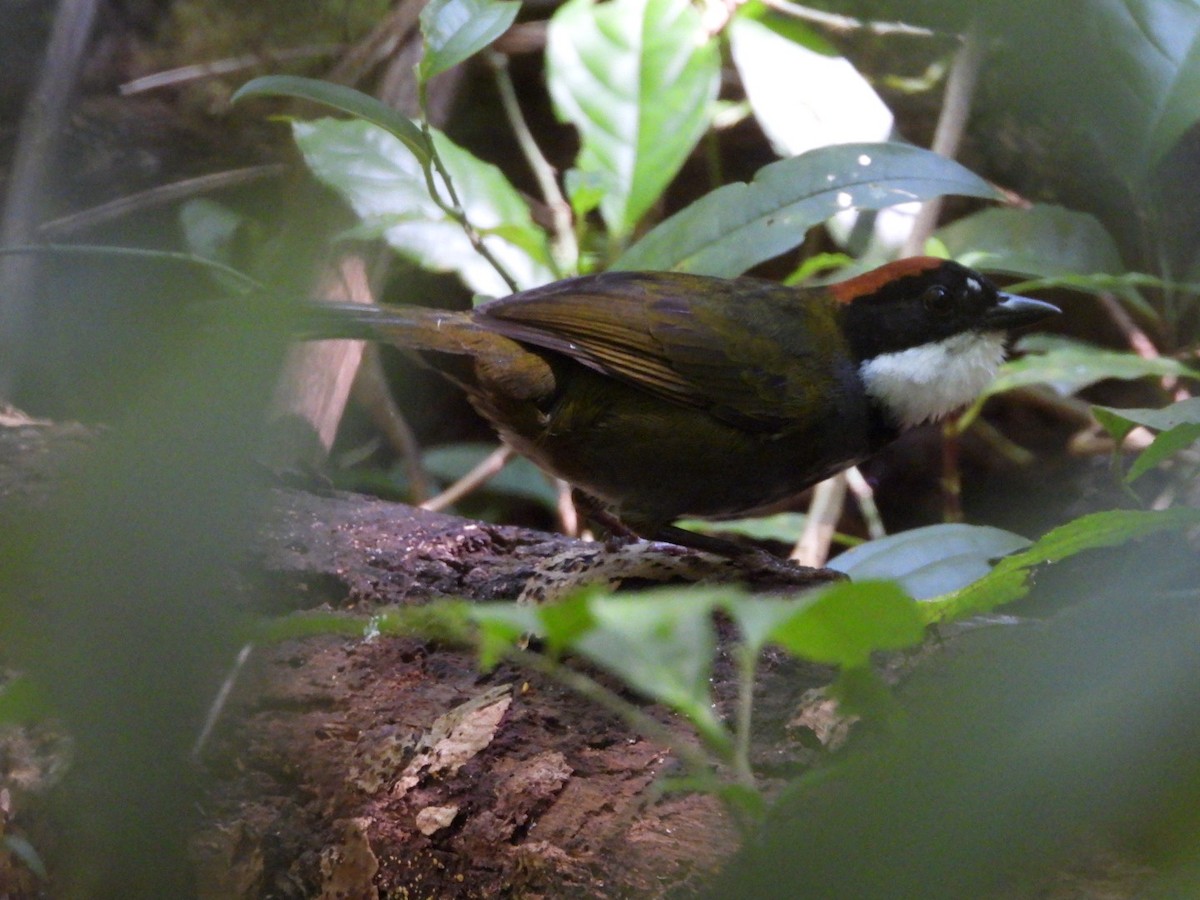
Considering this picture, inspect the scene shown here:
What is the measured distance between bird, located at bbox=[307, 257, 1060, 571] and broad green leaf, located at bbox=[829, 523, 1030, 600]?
0.33m

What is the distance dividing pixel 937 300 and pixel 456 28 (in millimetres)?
1357

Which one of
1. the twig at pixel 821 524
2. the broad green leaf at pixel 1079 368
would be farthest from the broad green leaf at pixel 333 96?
the twig at pixel 821 524

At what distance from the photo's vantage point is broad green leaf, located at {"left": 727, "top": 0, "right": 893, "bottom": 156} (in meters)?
3.71

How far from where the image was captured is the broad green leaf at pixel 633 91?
317 cm

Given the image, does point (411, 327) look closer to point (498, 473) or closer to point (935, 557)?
point (935, 557)

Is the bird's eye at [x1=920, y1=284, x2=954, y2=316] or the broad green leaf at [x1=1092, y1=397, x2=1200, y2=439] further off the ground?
the broad green leaf at [x1=1092, y1=397, x2=1200, y2=439]

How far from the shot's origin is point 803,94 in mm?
3756

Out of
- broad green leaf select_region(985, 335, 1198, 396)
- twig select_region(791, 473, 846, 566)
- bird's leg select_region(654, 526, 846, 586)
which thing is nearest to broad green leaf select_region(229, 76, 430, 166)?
bird's leg select_region(654, 526, 846, 586)

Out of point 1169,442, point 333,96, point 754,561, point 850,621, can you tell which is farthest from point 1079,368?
point 850,621

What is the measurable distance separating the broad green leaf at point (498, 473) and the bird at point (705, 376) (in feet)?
6.60

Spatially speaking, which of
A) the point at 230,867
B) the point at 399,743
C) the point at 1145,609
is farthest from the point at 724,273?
the point at 1145,609

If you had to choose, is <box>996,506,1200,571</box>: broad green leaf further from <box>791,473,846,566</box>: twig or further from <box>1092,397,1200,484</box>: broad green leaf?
<box>791,473,846,566</box>: twig

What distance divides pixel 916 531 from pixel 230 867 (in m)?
1.62

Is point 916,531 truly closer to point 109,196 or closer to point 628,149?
point 628,149
